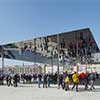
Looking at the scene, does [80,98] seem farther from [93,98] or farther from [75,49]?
[75,49]

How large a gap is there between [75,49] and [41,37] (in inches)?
352

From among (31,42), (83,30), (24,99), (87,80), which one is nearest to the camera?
(24,99)

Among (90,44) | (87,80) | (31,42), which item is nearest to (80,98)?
(87,80)

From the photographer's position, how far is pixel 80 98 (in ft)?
33.4

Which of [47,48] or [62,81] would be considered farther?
[47,48]

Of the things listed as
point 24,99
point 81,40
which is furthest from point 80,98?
point 81,40

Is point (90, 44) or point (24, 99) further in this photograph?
point (90, 44)

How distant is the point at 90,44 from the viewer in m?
26.9

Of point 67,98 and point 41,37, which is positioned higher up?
point 41,37

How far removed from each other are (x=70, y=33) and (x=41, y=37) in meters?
3.10

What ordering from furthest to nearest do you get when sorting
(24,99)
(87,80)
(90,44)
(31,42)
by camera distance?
1. (90,44)
2. (31,42)
3. (87,80)
4. (24,99)

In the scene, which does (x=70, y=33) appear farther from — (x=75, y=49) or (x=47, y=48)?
(x=75, y=49)

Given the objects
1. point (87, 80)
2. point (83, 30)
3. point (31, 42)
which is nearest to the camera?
point (87, 80)

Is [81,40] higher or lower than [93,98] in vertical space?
higher
